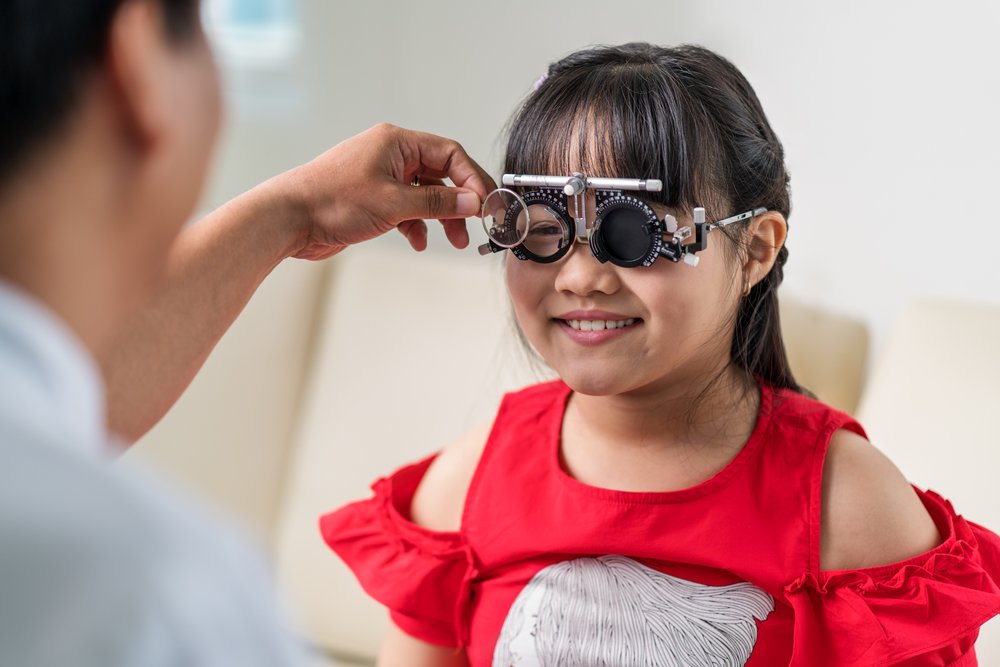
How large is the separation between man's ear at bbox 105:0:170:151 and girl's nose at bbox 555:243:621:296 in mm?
641

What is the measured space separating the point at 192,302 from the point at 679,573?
62 centimetres

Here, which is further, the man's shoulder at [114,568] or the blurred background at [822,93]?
the blurred background at [822,93]

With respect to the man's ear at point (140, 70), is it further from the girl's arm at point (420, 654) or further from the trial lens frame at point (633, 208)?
the girl's arm at point (420, 654)

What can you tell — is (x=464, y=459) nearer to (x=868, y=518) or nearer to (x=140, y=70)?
(x=868, y=518)

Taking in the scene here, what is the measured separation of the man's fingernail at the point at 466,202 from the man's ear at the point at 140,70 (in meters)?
0.66

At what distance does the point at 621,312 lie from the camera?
1.21 m

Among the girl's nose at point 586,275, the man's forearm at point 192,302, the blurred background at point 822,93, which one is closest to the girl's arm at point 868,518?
the girl's nose at point 586,275

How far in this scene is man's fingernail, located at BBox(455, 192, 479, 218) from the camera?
1.28 meters

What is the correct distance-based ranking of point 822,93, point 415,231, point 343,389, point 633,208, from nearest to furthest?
point 633,208, point 415,231, point 822,93, point 343,389

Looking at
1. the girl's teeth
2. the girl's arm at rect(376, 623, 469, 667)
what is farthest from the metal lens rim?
the girl's arm at rect(376, 623, 469, 667)

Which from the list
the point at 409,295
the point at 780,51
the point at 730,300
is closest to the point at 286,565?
the point at 409,295

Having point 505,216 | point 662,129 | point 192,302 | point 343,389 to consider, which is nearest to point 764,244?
point 662,129

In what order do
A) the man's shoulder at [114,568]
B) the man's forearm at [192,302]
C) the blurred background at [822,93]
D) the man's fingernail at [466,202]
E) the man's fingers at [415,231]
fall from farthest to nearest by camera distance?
the blurred background at [822,93] → the man's fingers at [415,231] → the man's fingernail at [466,202] → the man's forearm at [192,302] → the man's shoulder at [114,568]

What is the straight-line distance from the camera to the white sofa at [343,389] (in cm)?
207
